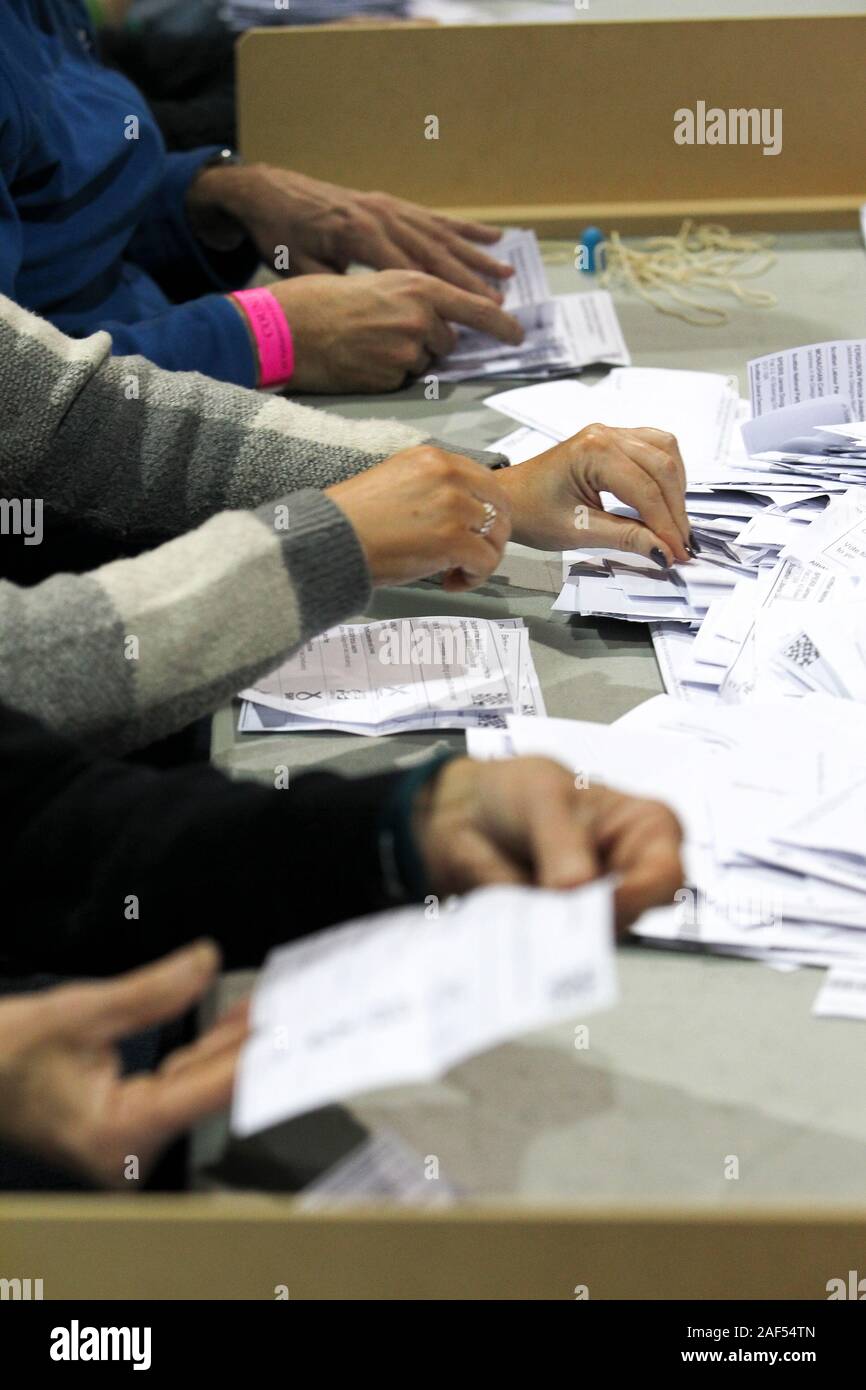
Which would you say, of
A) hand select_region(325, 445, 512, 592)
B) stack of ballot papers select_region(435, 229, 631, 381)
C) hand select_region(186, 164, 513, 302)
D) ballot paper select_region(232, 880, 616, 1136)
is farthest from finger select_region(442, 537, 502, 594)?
hand select_region(186, 164, 513, 302)

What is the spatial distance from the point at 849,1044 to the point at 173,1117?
1.09ft

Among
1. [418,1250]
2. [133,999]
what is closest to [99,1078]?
[133,999]

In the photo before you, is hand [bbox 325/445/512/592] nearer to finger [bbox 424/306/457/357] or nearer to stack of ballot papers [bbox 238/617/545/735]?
stack of ballot papers [bbox 238/617/545/735]

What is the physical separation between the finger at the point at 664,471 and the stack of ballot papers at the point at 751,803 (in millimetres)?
204

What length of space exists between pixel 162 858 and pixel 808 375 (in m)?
0.88

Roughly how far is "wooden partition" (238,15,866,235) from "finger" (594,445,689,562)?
31.9 inches

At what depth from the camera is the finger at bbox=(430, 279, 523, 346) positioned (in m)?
1.47

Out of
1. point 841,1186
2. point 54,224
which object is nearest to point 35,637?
point 841,1186

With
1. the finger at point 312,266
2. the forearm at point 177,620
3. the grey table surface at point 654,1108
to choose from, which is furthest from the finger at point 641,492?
the finger at point 312,266

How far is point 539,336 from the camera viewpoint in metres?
1.53

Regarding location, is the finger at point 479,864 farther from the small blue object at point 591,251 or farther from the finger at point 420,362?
the small blue object at point 591,251

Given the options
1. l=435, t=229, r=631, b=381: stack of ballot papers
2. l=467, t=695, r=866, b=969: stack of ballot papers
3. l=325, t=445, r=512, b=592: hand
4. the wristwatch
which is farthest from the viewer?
the wristwatch

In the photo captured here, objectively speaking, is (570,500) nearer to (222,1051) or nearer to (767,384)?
(767,384)

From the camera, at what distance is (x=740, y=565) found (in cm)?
109
